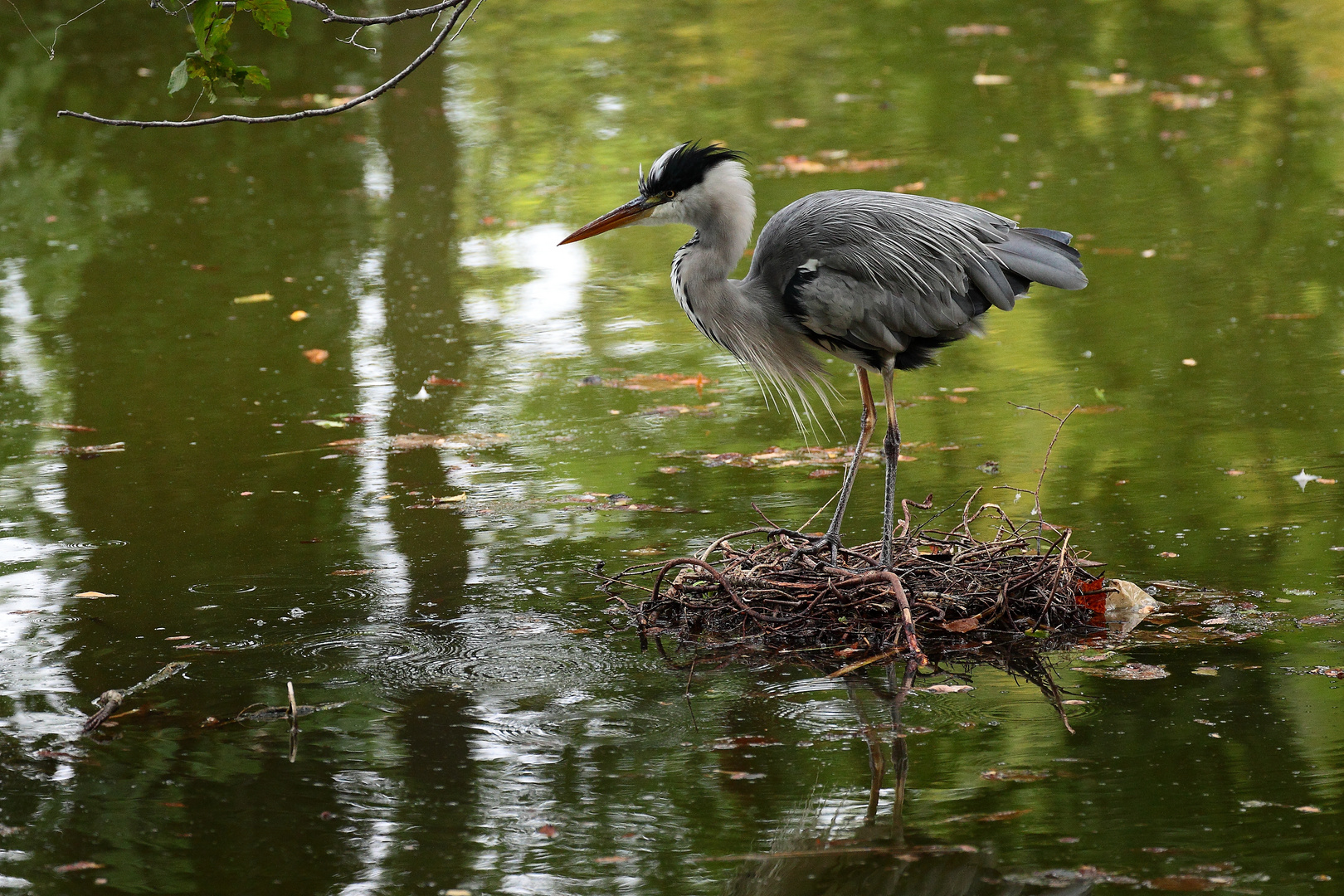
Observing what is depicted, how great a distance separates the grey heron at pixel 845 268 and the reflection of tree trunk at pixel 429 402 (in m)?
1.61

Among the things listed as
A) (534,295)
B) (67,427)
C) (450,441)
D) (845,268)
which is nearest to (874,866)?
(845,268)

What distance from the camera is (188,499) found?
7.64 metres

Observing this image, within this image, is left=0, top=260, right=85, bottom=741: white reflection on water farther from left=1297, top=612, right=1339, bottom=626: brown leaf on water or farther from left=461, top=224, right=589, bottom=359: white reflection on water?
left=1297, top=612, right=1339, bottom=626: brown leaf on water

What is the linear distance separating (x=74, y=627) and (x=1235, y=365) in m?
6.20

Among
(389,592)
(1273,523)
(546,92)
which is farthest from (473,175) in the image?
(1273,523)

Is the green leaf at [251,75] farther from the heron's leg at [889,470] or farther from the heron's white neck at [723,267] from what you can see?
the heron's leg at [889,470]

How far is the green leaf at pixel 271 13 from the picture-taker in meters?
4.26

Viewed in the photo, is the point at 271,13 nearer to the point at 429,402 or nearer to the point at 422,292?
the point at 429,402

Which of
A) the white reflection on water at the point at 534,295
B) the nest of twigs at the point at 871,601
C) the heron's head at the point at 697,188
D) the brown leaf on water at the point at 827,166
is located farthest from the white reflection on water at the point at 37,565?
the brown leaf on water at the point at 827,166

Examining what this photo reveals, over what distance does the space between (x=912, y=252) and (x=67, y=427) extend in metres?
5.15

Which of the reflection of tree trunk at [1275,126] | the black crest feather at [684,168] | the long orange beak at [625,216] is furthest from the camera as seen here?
the reflection of tree trunk at [1275,126]

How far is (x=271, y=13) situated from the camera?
4.32 meters

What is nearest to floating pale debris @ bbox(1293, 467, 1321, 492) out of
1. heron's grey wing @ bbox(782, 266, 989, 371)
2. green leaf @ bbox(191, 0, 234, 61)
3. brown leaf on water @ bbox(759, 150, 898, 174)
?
heron's grey wing @ bbox(782, 266, 989, 371)

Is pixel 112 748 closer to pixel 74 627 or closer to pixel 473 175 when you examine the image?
pixel 74 627
